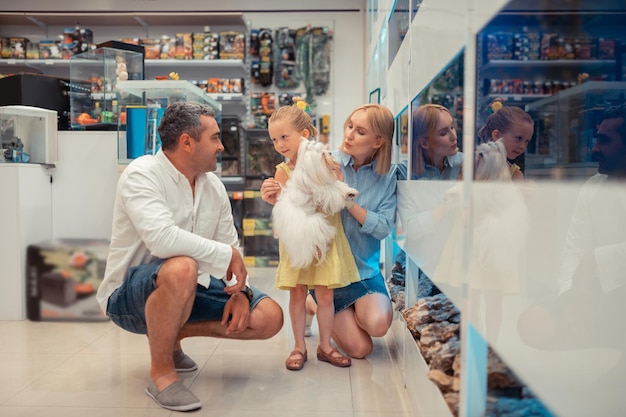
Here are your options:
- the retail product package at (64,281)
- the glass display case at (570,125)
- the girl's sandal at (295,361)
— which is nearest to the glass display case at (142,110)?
the retail product package at (64,281)

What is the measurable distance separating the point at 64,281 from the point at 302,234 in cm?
174

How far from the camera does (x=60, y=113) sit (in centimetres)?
435

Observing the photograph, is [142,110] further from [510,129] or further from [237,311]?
[510,129]

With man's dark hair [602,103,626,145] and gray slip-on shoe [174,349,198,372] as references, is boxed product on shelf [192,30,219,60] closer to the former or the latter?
gray slip-on shoe [174,349,198,372]

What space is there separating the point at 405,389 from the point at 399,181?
0.90 meters

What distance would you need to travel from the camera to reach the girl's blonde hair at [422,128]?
1846 millimetres

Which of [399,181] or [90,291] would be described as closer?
[399,181]

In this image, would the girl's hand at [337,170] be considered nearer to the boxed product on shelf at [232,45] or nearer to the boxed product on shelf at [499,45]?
the boxed product on shelf at [499,45]

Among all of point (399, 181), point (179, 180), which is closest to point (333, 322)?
point (399, 181)

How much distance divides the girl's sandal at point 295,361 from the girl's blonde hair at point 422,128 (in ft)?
3.13

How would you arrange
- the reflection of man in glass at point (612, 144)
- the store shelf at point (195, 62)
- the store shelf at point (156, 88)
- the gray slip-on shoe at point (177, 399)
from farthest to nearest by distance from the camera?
1. the store shelf at point (195, 62)
2. the store shelf at point (156, 88)
3. the gray slip-on shoe at point (177, 399)
4. the reflection of man in glass at point (612, 144)

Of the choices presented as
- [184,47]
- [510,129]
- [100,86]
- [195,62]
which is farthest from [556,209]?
[184,47]

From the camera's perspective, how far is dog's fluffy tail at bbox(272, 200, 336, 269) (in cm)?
229

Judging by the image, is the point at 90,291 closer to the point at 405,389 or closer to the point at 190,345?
the point at 190,345
